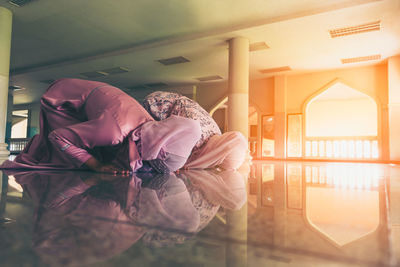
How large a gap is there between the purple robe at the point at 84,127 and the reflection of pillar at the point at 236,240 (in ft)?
4.63

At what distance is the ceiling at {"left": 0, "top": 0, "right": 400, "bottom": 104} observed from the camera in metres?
5.81

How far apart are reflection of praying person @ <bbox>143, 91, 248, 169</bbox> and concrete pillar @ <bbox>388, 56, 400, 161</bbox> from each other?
759 centimetres

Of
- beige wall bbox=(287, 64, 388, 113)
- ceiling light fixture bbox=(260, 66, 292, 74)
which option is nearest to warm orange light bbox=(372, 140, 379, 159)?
beige wall bbox=(287, 64, 388, 113)

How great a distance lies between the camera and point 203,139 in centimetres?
271

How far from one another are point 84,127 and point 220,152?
4.04ft

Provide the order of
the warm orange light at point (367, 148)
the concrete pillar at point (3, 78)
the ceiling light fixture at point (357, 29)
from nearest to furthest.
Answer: the concrete pillar at point (3, 78) → the ceiling light fixture at point (357, 29) → the warm orange light at point (367, 148)

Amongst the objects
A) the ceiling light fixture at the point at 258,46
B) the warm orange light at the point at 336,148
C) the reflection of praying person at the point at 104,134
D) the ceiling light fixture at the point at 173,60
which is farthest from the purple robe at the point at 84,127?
the warm orange light at the point at 336,148

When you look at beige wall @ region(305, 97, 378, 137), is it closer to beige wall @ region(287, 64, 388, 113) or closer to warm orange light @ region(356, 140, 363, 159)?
warm orange light @ region(356, 140, 363, 159)

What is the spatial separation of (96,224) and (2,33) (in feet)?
22.8

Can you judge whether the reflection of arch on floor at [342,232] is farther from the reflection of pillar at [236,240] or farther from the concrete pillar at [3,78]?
the concrete pillar at [3,78]

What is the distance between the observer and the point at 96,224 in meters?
0.46

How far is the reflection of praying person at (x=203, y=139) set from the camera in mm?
2527

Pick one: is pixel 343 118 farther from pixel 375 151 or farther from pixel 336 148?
pixel 375 151

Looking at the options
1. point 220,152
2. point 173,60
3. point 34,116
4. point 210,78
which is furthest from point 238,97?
point 34,116
